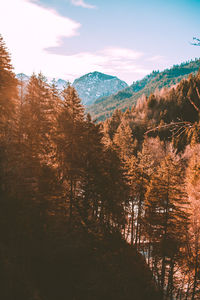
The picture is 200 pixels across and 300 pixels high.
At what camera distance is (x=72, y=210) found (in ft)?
65.2

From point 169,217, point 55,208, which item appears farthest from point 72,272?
point 169,217

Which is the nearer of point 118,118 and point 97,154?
point 97,154

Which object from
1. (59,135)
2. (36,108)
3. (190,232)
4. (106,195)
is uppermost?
(36,108)

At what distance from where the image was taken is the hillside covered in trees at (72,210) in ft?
44.7

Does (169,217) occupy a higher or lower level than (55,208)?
lower

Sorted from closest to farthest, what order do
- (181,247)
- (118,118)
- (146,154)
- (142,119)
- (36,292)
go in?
(36,292), (181,247), (146,154), (142,119), (118,118)

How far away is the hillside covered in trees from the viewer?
536 inches

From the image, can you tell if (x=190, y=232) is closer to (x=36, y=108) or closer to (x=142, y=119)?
(x=36, y=108)

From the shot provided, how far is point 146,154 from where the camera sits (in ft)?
80.9

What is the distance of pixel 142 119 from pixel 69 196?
51.8 meters

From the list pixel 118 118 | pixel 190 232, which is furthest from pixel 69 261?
pixel 118 118

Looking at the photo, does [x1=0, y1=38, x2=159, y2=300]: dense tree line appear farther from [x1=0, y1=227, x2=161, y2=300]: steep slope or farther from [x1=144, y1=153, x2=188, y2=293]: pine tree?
[x1=144, y1=153, x2=188, y2=293]: pine tree

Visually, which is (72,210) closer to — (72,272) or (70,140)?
(72,272)

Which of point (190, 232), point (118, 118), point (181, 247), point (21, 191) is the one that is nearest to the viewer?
point (21, 191)
